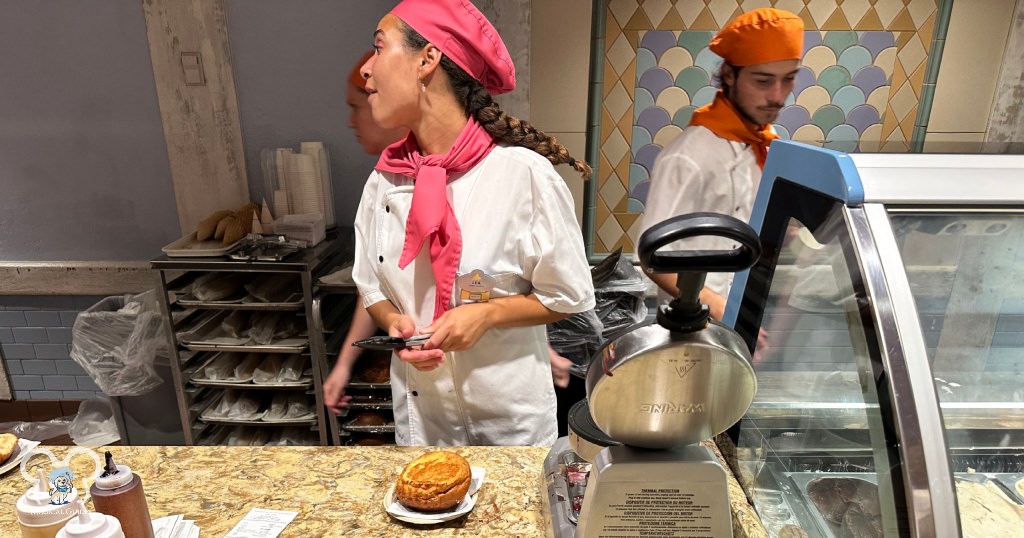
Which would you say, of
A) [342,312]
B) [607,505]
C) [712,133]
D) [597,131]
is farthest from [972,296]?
[342,312]

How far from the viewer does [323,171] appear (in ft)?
9.56

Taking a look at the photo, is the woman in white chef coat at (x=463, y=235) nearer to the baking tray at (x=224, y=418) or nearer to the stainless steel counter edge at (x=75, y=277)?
the baking tray at (x=224, y=418)

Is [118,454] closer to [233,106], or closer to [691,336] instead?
[691,336]

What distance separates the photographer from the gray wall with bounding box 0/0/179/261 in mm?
2893

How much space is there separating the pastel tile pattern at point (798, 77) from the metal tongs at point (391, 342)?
6.12ft

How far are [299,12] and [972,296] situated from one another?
2968 mm

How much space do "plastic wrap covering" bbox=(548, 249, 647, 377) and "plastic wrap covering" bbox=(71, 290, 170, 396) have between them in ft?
6.54

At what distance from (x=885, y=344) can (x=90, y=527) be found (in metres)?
1.14

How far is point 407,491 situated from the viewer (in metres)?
1.09

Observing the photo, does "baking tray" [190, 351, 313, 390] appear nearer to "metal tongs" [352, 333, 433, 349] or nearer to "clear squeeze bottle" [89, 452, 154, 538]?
"metal tongs" [352, 333, 433, 349]

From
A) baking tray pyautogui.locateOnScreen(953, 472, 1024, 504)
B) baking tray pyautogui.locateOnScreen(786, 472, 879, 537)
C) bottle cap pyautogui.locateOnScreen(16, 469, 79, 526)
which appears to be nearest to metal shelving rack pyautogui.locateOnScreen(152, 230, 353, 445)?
bottle cap pyautogui.locateOnScreen(16, 469, 79, 526)

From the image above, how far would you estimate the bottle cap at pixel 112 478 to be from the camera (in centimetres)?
93

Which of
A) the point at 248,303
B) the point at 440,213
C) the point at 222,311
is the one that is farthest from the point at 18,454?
the point at 222,311

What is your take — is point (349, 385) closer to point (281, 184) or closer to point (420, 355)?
point (281, 184)
